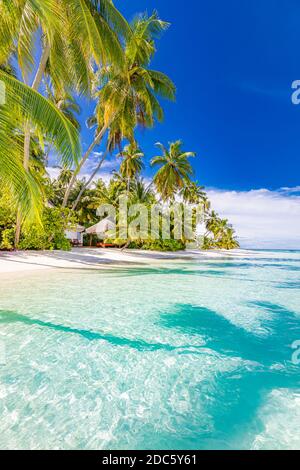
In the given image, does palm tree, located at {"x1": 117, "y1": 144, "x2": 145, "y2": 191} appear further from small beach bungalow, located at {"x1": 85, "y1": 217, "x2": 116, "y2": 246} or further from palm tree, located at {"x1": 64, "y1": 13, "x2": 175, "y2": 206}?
palm tree, located at {"x1": 64, "y1": 13, "x2": 175, "y2": 206}

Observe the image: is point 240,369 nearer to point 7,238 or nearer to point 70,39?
point 70,39

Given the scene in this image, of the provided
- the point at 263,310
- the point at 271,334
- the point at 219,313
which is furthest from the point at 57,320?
the point at 263,310

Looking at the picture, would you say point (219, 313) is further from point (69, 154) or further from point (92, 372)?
point (69, 154)

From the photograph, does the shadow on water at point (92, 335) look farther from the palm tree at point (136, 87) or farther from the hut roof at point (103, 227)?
the hut roof at point (103, 227)

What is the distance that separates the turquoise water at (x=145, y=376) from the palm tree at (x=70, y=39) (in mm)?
4073

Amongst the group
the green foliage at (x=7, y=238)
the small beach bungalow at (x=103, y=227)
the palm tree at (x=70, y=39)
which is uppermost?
the palm tree at (x=70, y=39)

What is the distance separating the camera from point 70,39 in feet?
25.8

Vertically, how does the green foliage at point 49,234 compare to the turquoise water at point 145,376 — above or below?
above

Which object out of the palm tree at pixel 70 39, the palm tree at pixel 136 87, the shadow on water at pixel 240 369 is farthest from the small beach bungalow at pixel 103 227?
the shadow on water at pixel 240 369

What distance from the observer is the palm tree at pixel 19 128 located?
3.73 m

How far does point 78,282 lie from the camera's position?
8680 mm

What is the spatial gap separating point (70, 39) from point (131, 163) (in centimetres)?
1863

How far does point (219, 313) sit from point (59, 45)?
931 centimetres

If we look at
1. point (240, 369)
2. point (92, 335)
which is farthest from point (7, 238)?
point (240, 369)
